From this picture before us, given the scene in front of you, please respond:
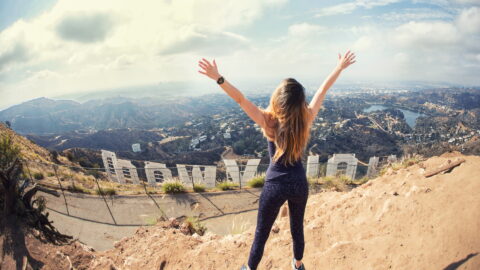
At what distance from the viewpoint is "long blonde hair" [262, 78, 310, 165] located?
183cm

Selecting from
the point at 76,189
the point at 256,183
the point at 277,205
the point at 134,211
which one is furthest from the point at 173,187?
the point at 277,205

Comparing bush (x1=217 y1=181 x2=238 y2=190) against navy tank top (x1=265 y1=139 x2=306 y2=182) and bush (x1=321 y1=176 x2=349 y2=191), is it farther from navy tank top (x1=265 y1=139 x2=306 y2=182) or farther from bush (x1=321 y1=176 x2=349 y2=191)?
navy tank top (x1=265 y1=139 x2=306 y2=182)

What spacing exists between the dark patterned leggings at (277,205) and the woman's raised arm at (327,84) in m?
0.62

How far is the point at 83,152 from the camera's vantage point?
4478 centimetres

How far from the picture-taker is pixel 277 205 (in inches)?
82.0

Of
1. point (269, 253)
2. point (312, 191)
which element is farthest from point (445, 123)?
point (269, 253)

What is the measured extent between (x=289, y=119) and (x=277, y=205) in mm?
767

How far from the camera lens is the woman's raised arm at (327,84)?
2154 millimetres

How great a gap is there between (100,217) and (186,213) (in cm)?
263

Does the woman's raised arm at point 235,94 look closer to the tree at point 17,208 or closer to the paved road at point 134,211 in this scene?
the tree at point 17,208

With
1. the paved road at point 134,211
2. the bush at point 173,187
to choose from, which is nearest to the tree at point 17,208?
the paved road at point 134,211

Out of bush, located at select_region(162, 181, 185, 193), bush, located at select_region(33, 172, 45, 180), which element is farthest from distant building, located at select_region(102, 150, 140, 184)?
bush, located at select_region(162, 181, 185, 193)

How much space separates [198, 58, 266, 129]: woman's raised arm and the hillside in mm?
2034

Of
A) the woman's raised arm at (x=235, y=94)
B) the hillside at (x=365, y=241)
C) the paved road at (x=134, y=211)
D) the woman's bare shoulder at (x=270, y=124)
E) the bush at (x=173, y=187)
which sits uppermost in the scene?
the woman's raised arm at (x=235, y=94)
